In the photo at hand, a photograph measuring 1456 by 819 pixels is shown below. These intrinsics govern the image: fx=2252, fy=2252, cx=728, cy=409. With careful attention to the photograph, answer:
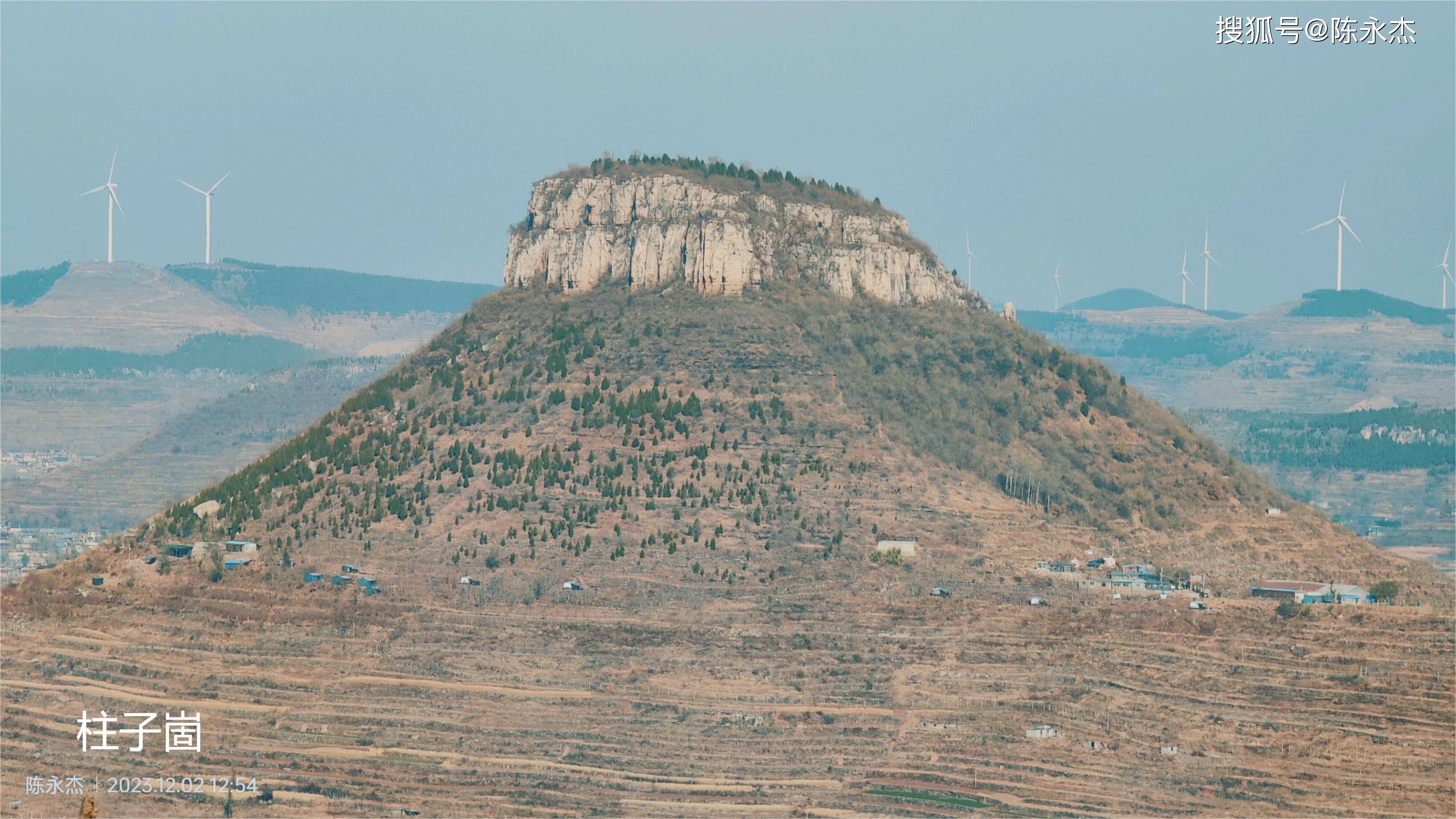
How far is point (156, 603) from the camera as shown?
127 meters

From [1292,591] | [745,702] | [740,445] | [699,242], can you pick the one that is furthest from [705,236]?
[1292,591]

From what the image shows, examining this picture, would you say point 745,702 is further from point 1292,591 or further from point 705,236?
point 705,236

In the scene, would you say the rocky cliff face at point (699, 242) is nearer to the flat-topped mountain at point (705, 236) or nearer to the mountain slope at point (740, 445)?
the flat-topped mountain at point (705, 236)

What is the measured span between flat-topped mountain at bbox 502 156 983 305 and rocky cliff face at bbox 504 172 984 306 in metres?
0.07

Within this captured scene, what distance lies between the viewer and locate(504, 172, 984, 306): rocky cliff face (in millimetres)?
153750

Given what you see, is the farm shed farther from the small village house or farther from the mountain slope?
the small village house

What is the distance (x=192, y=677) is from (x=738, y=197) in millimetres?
55365

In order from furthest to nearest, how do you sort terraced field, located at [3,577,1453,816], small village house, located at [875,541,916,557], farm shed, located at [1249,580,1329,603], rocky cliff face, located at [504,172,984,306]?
rocky cliff face, located at [504,172,984,306] < small village house, located at [875,541,916,557] < farm shed, located at [1249,580,1329,603] < terraced field, located at [3,577,1453,816]

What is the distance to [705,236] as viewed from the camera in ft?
505

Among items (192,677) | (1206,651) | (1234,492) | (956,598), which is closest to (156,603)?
(192,677)

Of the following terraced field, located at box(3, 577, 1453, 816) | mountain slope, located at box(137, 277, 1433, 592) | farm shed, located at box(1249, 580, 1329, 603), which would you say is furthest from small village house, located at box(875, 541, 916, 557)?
farm shed, located at box(1249, 580, 1329, 603)

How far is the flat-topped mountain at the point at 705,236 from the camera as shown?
15412 centimetres

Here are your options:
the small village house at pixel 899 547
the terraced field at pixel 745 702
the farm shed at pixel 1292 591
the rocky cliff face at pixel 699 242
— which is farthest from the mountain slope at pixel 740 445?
the terraced field at pixel 745 702

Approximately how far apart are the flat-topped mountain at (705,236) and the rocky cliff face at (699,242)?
74 mm
